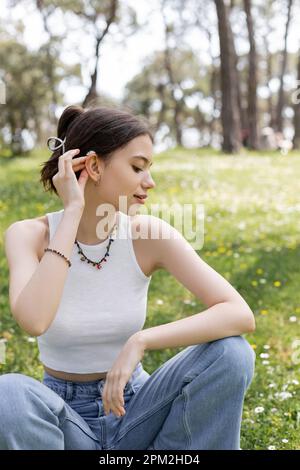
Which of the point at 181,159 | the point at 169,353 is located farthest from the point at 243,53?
the point at 169,353

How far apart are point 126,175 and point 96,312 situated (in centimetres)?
66

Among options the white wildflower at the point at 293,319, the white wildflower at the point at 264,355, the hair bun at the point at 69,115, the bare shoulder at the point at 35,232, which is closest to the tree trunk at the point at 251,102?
the white wildflower at the point at 293,319

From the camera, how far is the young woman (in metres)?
2.75

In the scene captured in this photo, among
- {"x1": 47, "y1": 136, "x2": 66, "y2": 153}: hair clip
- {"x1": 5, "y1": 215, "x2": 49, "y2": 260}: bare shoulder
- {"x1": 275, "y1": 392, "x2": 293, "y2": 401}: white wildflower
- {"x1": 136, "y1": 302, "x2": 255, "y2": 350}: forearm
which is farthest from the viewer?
{"x1": 275, "y1": 392, "x2": 293, "y2": 401}: white wildflower

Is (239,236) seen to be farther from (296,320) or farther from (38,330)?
(38,330)

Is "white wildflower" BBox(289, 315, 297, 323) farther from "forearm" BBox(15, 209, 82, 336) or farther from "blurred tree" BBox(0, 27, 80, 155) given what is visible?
"blurred tree" BBox(0, 27, 80, 155)

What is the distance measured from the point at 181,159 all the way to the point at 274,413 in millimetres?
14067

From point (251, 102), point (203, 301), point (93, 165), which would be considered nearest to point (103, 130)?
point (93, 165)

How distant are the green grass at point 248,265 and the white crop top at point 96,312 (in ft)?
3.86

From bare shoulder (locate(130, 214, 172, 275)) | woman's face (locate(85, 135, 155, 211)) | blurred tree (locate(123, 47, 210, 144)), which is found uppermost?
woman's face (locate(85, 135, 155, 211))

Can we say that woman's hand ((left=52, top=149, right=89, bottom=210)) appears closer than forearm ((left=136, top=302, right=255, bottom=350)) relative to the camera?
No

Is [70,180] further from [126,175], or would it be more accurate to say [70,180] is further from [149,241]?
[149,241]

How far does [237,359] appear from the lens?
8.91ft

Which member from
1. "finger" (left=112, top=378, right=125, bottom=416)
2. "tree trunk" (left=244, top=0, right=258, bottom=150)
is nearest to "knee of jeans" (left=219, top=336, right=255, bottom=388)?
"finger" (left=112, top=378, right=125, bottom=416)
